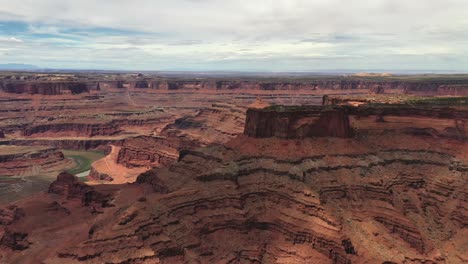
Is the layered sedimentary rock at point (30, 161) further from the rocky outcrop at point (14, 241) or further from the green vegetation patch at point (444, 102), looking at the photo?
the green vegetation patch at point (444, 102)

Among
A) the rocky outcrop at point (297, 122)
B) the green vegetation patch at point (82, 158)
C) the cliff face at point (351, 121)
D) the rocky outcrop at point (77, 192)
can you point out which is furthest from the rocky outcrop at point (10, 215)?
the green vegetation patch at point (82, 158)

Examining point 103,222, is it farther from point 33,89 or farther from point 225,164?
point 33,89

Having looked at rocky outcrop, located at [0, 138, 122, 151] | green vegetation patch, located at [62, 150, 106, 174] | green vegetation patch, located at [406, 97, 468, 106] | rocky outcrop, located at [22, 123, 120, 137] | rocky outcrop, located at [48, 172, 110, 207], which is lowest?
green vegetation patch, located at [62, 150, 106, 174]

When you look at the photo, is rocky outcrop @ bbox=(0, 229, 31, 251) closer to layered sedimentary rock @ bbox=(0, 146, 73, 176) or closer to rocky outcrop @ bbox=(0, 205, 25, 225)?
rocky outcrop @ bbox=(0, 205, 25, 225)

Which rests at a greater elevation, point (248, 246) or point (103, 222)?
point (103, 222)

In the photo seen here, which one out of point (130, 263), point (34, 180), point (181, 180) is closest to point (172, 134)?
point (34, 180)

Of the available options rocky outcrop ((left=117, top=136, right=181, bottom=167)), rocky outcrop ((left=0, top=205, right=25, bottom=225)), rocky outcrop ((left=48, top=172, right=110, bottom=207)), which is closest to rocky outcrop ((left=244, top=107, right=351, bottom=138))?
rocky outcrop ((left=48, top=172, right=110, bottom=207))

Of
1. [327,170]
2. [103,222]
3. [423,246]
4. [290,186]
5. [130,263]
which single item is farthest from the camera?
[327,170]

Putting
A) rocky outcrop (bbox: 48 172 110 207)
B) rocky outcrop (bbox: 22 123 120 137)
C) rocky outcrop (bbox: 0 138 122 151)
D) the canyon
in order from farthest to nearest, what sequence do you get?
1. rocky outcrop (bbox: 22 123 120 137)
2. rocky outcrop (bbox: 0 138 122 151)
3. rocky outcrop (bbox: 48 172 110 207)
4. the canyon
